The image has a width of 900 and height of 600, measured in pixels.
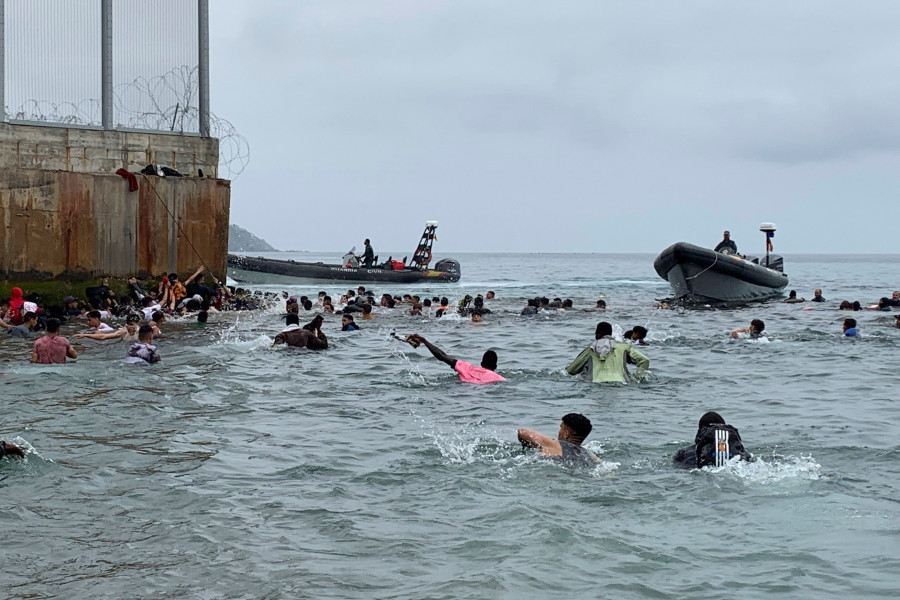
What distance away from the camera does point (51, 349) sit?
1344 cm

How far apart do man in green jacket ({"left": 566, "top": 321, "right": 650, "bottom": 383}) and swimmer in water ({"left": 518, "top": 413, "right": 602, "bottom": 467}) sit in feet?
13.1

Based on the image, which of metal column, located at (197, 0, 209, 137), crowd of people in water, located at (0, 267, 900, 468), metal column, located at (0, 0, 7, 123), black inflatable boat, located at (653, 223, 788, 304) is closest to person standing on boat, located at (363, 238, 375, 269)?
crowd of people in water, located at (0, 267, 900, 468)

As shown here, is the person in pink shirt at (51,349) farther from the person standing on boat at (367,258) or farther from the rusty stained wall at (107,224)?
the person standing on boat at (367,258)

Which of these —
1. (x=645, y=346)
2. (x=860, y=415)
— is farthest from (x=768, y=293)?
(x=860, y=415)

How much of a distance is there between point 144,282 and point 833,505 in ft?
60.0

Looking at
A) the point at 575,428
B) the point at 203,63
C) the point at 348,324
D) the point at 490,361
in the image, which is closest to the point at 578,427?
the point at 575,428

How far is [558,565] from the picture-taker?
5863 millimetres

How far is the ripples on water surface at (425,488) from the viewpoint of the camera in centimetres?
564

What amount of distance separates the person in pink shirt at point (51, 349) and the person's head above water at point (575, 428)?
7.91m

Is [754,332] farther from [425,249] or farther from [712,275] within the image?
[425,249]

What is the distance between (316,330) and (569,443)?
9.58 m

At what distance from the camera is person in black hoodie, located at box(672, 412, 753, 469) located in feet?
26.0

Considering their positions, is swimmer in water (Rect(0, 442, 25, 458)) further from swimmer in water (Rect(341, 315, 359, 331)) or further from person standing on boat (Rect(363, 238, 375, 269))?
person standing on boat (Rect(363, 238, 375, 269))

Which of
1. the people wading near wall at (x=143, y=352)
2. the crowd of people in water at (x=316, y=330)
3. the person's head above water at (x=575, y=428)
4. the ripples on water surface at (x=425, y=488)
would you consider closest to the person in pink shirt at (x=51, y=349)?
the crowd of people in water at (x=316, y=330)
